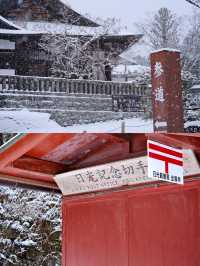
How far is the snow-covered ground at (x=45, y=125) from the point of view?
3320 millimetres

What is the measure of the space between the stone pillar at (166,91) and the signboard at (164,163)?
14 cm

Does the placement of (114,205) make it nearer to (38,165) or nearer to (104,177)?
(104,177)

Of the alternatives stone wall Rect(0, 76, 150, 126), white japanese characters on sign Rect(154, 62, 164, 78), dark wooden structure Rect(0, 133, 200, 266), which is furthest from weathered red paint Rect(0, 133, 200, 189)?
white japanese characters on sign Rect(154, 62, 164, 78)

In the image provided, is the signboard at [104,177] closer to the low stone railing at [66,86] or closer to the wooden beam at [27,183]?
the wooden beam at [27,183]

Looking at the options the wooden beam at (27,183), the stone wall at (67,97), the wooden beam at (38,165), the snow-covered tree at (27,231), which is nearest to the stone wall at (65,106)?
the stone wall at (67,97)

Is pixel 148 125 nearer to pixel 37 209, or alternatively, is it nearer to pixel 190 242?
pixel 190 242

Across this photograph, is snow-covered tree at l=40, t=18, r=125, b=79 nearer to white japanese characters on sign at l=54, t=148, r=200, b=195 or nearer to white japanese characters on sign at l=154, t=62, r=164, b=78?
white japanese characters on sign at l=154, t=62, r=164, b=78

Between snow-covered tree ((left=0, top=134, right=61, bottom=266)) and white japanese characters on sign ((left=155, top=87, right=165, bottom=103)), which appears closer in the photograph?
white japanese characters on sign ((left=155, top=87, right=165, bottom=103))

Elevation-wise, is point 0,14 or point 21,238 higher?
point 0,14

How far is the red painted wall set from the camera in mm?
4074

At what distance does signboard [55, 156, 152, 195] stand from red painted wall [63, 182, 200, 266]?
0.11m

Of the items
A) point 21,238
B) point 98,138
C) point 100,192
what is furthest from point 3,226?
point 98,138

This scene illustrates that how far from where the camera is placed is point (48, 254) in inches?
445

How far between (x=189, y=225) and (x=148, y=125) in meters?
1.06
